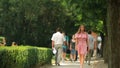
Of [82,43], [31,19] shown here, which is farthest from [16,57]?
[31,19]

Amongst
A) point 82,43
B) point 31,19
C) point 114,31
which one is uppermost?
point 31,19

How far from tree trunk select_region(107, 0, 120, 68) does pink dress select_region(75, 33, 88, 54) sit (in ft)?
14.4

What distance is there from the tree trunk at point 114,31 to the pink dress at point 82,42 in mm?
4374

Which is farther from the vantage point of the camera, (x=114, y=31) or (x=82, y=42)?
(x=82, y=42)

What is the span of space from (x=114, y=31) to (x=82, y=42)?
4731 millimetres

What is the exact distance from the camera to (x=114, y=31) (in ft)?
39.7

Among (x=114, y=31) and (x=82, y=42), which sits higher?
(x=114, y=31)

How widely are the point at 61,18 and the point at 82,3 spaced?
33.6 metres

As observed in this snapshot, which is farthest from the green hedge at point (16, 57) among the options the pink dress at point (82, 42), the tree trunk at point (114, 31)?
the tree trunk at point (114, 31)

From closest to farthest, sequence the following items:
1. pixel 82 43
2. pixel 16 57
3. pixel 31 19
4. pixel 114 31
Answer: pixel 114 31
pixel 16 57
pixel 82 43
pixel 31 19

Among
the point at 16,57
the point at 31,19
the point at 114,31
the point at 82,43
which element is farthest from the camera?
the point at 31,19

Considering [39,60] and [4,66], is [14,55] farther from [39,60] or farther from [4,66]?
[39,60]

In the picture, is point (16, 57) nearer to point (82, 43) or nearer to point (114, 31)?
point (82, 43)

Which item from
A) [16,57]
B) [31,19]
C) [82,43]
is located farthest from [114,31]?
[31,19]
